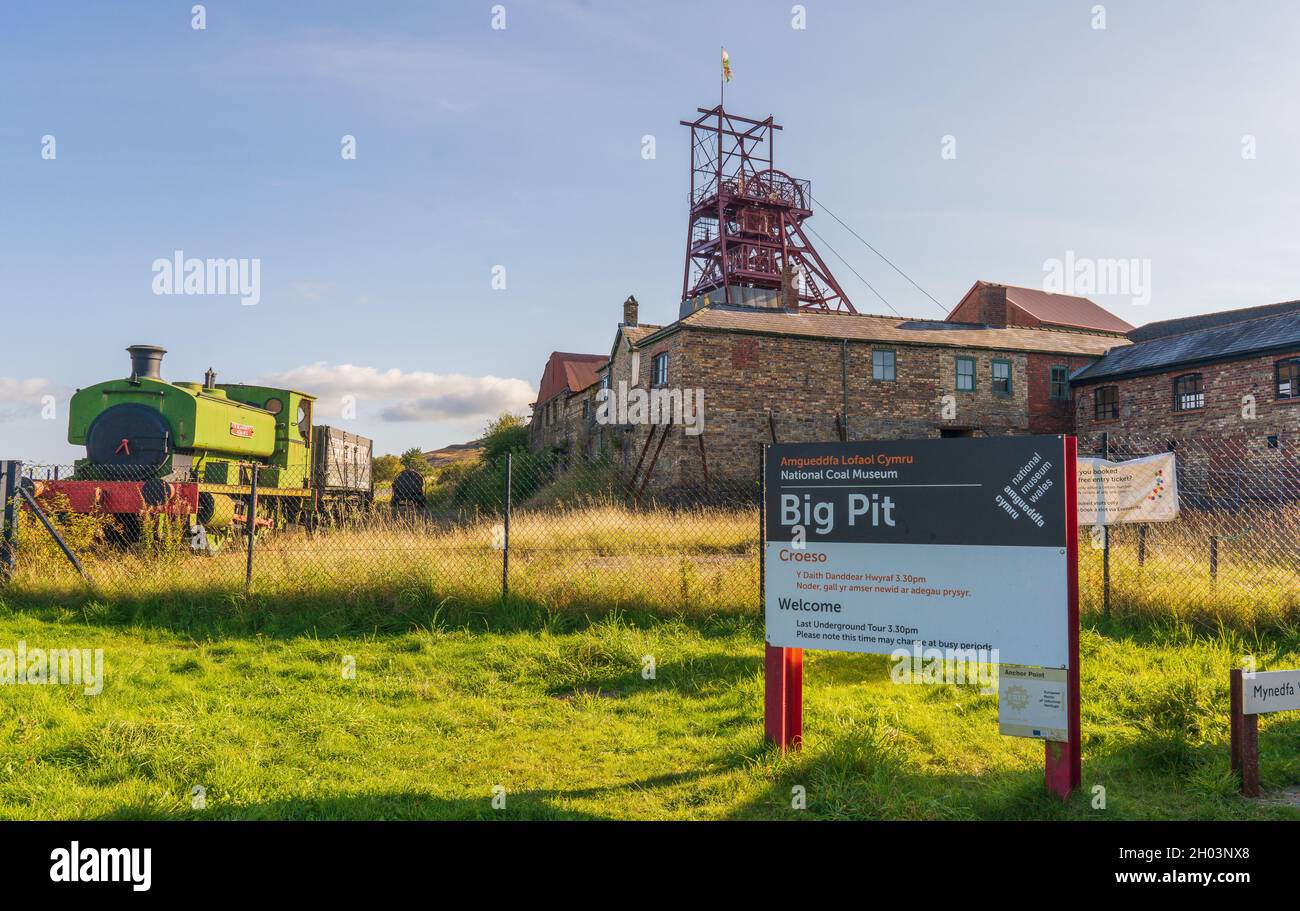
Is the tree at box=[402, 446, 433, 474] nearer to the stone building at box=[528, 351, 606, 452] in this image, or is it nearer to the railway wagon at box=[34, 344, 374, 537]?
the stone building at box=[528, 351, 606, 452]

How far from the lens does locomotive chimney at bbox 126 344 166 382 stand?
1394 cm

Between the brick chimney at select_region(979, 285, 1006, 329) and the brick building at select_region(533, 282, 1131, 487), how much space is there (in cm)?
101

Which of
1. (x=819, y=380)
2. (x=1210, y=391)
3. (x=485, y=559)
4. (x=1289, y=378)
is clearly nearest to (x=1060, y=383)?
(x=1210, y=391)

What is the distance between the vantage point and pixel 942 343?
29.8m

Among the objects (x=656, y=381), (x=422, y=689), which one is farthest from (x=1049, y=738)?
(x=656, y=381)

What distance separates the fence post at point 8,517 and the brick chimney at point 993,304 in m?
32.7

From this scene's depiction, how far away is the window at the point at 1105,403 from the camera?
3034 centimetres

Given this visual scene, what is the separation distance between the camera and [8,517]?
996cm

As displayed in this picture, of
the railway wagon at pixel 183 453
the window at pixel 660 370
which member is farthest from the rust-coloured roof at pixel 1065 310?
the railway wagon at pixel 183 453

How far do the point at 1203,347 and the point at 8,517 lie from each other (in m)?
32.1

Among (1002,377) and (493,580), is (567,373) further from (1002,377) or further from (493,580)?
(493,580)

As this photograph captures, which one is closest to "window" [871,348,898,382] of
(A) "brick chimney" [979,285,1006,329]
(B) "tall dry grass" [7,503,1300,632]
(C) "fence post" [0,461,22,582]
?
(A) "brick chimney" [979,285,1006,329]
